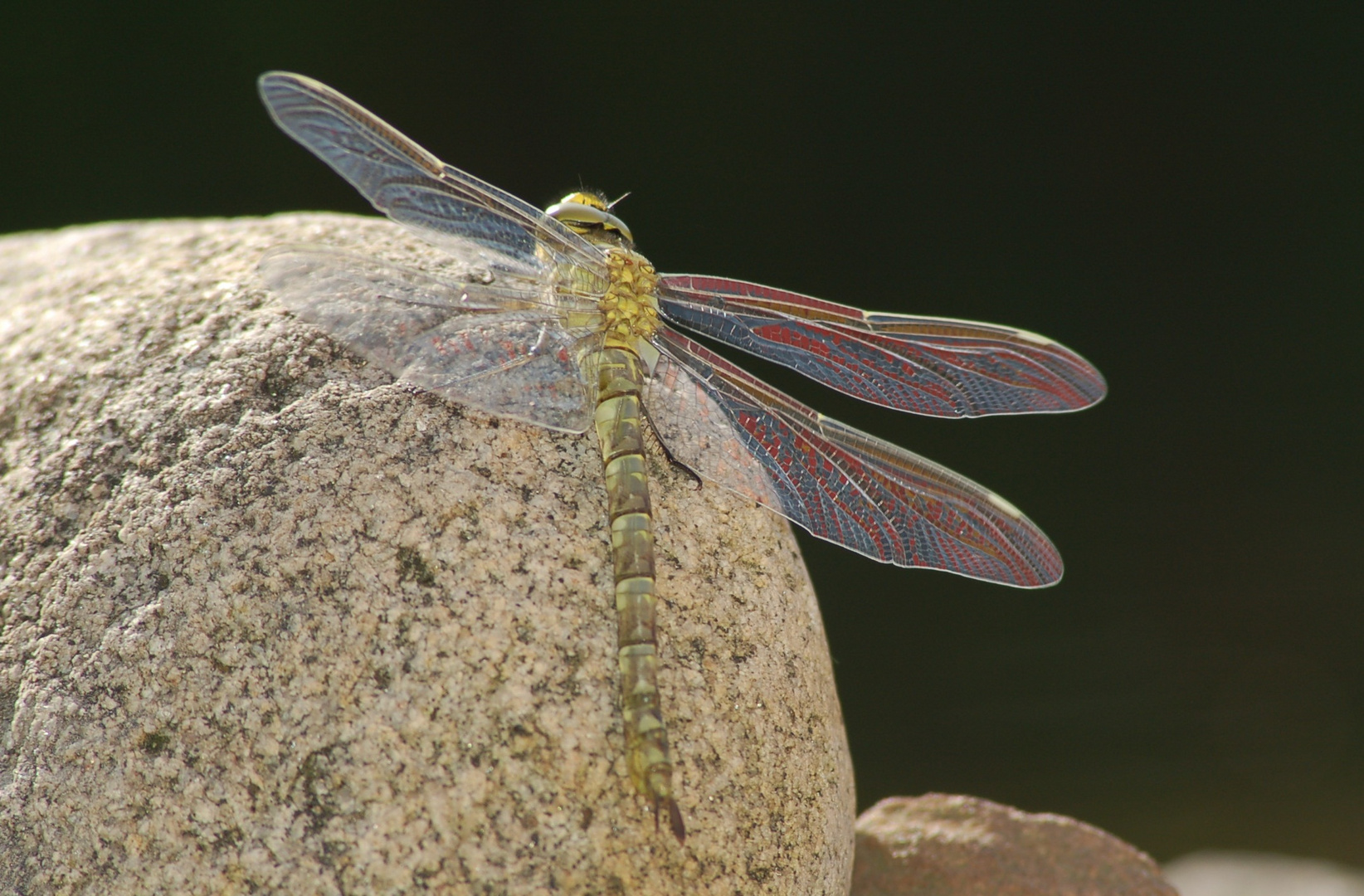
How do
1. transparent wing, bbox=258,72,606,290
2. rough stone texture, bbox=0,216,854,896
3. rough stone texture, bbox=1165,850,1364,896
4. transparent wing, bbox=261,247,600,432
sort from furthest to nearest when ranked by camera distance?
rough stone texture, bbox=1165,850,1364,896
transparent wing, bbox=258,72,606,290
transparent wing, bbox=261,247,600,432
rough stone texture, bbox=0,216,854,896

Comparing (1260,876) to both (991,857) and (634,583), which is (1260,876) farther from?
(634,583)

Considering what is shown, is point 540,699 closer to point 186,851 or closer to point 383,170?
point 186,851

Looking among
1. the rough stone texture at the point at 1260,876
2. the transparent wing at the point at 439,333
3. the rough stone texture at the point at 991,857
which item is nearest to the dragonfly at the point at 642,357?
the transparent wing at the point at 439,333

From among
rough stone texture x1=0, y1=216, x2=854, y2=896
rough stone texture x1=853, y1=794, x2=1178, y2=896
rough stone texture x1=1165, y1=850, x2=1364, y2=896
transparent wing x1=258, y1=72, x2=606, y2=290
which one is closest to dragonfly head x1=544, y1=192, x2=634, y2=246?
transparent wing x1=258, y1=72, x2=606, y2=290

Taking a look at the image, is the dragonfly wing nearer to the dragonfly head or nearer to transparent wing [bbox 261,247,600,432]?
the dragonfly head

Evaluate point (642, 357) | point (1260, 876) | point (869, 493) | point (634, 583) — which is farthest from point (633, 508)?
point (1260, 876)
